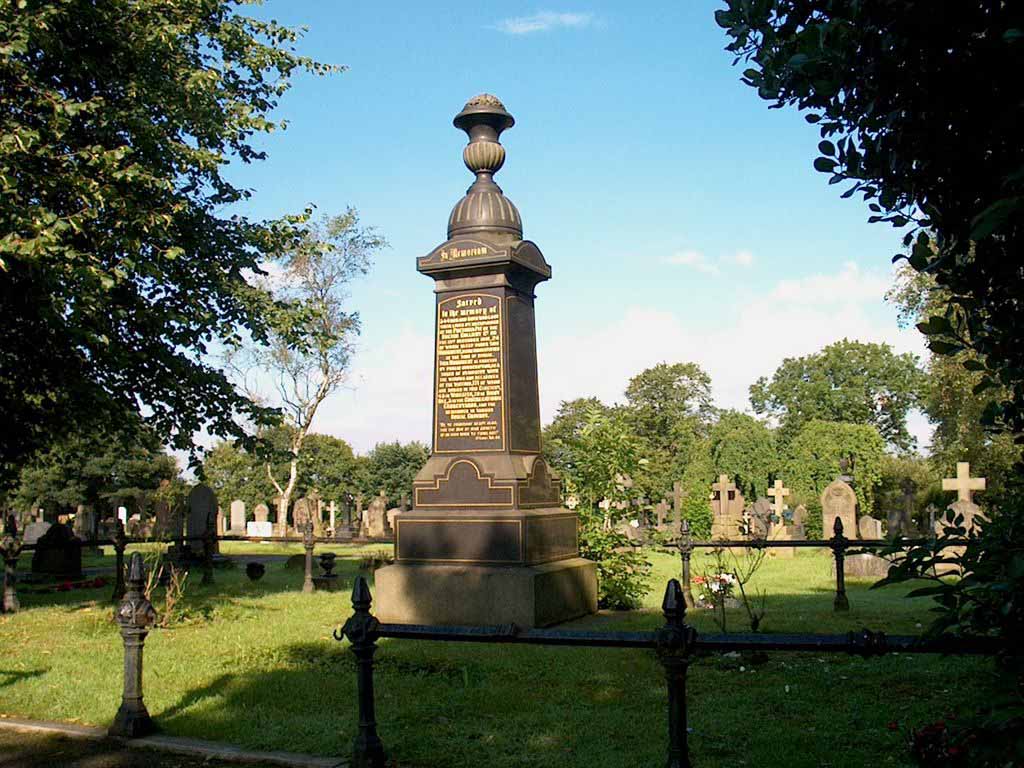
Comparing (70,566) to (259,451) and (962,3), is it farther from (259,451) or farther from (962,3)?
(962,3)

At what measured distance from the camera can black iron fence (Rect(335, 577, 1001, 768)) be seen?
4.47 m

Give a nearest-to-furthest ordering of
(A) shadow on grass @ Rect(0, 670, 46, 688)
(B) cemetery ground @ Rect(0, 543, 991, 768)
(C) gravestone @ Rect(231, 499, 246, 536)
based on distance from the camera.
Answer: (B) cemetery ground @ Rect(0, 543, 991, 768) < (A) shadow on grass @ Rect(0, 670, 46, 688) < (C) gravestone @ Rect(231, 499, 246, 536)

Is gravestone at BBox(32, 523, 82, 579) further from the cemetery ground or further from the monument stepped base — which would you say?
the monument stepped base

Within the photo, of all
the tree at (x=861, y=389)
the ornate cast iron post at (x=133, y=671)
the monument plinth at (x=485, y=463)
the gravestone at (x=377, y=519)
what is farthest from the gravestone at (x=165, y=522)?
the tree at (x=861, y=389)

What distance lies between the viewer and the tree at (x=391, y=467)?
6725 centimetres

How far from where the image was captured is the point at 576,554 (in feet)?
42.6

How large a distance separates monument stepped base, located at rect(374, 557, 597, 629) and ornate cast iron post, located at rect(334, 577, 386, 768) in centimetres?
511

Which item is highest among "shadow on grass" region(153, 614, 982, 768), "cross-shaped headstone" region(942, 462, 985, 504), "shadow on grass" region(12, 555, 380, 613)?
"cross-shaped headstone" region(942, 462, 985, 504)

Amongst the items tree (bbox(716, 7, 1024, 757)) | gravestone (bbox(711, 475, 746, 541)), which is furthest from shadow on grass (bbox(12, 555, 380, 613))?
gravestone (bbox(711, 475, 746, 541))

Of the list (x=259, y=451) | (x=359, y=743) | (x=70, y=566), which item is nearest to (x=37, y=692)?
(x=359, y=743)

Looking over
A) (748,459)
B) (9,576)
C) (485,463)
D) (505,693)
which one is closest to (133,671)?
(505,693)

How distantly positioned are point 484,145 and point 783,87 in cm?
988

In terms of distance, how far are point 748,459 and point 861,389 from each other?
1776 centimetres

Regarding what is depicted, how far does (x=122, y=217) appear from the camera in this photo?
465 inches
